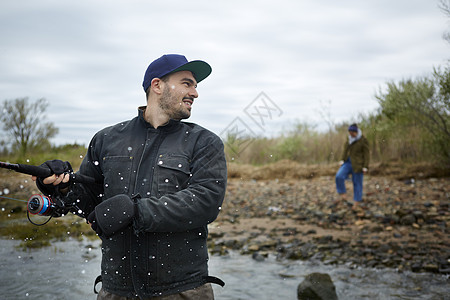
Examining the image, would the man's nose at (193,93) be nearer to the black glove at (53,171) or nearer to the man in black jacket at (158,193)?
the man in black jacket at (158,193)

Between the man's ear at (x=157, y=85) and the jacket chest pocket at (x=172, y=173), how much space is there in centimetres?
45

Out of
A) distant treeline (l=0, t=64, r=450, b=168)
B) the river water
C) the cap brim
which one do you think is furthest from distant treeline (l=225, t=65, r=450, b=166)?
the cap brim

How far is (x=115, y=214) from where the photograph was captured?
223cm

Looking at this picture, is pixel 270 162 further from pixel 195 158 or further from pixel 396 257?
pixel 195 158

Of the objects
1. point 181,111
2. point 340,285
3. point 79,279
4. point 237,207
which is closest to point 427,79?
point 237,207

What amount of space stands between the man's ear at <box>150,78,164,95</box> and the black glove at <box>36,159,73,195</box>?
688mm

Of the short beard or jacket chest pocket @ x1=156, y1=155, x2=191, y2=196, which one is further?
the short beard

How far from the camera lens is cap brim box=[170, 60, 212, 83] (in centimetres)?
267

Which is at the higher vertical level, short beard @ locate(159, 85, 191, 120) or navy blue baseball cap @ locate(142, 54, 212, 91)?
navy blue baseball cap @ locate(142, 54, 212, 91)

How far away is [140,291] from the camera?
2379 millimetres

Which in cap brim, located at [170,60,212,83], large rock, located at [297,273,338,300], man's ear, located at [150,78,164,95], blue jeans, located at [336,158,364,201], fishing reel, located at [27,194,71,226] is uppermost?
cap brim, located at [170,60,212,83]

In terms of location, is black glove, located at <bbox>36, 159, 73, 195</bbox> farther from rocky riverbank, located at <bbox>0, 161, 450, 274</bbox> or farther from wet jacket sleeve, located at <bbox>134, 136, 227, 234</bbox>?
rocky riverbank, located at <bbox>0, 161, 450, 274</bbox>

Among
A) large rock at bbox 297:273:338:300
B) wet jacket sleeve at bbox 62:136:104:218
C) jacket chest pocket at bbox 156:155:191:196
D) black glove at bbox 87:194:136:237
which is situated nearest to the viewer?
black glove at bbox 87:194:136:237

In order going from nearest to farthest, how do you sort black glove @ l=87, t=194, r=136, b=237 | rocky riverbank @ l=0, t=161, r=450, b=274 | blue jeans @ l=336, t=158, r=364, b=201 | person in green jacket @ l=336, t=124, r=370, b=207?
1. black glove @ l=87, t=194, r=136, b=237
2. rocky riverbank @ l=0, t=161, r=450, b=274
3. person in green jacket @ l=336, t=124, r=370, b=207
4. blue jeans @ l=336, t=158, r=364, b=201
